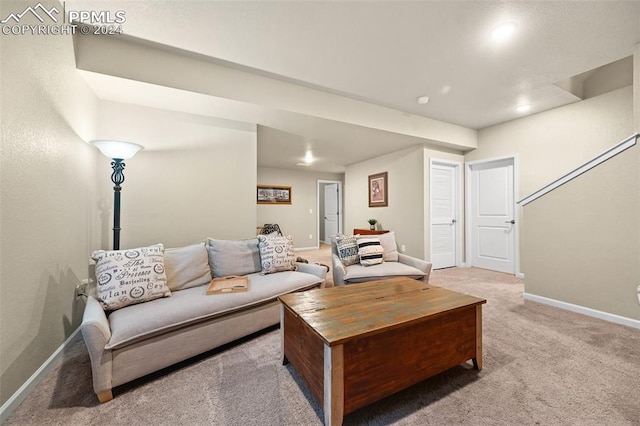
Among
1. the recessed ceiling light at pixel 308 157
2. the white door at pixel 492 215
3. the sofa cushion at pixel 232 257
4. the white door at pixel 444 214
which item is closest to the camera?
the sofa cushion at pixel 232 257

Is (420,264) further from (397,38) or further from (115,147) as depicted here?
(115,147)

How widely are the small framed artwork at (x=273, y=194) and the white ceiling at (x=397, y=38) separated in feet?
13.0

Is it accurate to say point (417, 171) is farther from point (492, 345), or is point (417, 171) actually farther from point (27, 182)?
point (27, 182)

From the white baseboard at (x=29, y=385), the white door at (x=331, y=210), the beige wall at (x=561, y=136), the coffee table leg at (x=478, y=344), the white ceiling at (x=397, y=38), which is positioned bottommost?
the white baseboard at (x=29, y=385)

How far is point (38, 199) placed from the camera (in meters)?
1.54

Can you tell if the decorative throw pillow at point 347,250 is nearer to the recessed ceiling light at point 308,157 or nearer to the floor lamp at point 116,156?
the floor lamp at point 116,156

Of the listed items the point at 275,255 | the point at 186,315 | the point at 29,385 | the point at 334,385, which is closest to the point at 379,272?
the point at 275,255

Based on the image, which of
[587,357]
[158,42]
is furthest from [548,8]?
[158,42]

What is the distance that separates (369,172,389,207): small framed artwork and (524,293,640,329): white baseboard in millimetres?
2839

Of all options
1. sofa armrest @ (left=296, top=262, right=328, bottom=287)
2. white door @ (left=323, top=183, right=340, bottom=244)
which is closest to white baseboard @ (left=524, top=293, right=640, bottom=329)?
sofa armrest @ (left=296, top=262, right=328, bottom=287)

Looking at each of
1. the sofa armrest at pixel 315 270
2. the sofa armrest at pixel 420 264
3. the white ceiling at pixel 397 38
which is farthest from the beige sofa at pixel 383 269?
the white ceiling at pixel 397 38

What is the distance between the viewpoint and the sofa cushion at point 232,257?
2441mm

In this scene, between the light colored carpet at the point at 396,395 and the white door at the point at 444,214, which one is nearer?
the light colored carpet at the point at 396,395

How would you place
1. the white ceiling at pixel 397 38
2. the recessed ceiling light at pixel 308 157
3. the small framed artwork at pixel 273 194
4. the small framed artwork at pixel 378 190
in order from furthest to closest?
1. the small framed artwork at pixel 273 194
2. the small framed artwork at pixel 378 190
3. the recessed ceiling light at pixel 308 157
4. the white ceiling at pixel 397 38
